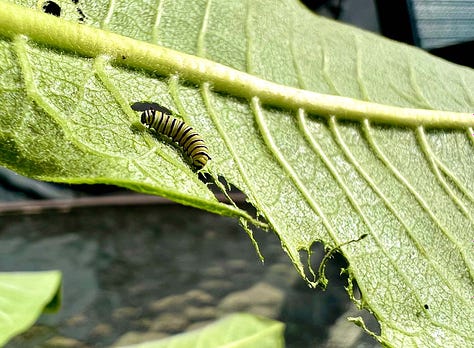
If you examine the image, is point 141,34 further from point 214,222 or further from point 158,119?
point 214,222

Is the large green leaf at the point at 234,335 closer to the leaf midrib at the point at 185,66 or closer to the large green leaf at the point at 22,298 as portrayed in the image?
the large green leaf at the point at 22,298

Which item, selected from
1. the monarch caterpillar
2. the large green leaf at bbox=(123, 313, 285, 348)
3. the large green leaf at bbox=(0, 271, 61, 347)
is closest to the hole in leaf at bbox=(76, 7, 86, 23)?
the monarch caterpillar

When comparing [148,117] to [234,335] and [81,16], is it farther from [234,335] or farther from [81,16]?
[234,335]

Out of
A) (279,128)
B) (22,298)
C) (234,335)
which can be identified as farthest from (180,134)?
(234,335)

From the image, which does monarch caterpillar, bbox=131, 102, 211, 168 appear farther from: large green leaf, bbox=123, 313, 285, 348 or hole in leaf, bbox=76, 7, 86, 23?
large green leaf, bbox=123, 313, 285, 348

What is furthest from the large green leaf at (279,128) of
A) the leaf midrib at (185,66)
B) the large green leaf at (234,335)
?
the large green leaf at (234,335)

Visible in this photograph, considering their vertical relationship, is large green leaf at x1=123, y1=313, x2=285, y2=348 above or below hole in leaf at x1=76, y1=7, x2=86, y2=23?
below
